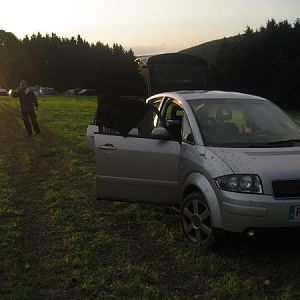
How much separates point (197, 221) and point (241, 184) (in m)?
0.75

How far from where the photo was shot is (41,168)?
10578mm

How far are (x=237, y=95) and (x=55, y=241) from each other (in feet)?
9.33

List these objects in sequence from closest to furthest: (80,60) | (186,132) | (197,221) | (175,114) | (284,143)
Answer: (197,221), (284,143), (186,132), (175,114), (80,60)

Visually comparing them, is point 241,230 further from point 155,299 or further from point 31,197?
point 31,197

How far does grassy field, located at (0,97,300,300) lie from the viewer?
14.8 ft

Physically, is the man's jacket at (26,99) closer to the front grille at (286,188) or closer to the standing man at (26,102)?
the standing man at (26,102)

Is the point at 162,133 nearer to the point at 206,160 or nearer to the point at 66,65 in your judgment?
the point at 206,160

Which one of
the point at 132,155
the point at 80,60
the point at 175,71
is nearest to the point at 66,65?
the point at 80,60

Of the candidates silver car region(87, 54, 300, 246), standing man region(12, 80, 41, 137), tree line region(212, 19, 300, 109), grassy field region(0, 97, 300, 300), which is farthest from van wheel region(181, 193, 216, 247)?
tree line region(212, 19, 300, 109)

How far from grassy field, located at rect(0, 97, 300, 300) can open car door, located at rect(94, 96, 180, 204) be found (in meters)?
0.43

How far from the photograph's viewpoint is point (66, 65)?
115m

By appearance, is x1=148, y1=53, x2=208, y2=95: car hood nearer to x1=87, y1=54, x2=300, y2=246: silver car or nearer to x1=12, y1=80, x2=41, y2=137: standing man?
x1=12, y1=80, x2=41, y2=137: standing man

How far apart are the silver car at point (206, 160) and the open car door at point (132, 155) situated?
0.01 m

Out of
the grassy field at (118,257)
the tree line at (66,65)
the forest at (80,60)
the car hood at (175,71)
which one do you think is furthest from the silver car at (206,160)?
the tree line at (66,65)
